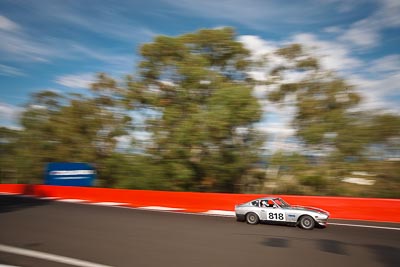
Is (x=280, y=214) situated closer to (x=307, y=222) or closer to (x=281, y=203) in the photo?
(x=281, y=203)

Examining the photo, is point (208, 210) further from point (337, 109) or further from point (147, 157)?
point (337, 109)

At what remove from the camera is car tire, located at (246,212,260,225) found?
10365mm

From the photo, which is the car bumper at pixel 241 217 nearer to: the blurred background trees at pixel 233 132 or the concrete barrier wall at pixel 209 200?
the concrete barrier wall at pixel 209 200

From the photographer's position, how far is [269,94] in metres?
21.3

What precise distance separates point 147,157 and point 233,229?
41.9 ft

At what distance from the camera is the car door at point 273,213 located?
994 cm

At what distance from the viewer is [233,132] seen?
19.5 meters

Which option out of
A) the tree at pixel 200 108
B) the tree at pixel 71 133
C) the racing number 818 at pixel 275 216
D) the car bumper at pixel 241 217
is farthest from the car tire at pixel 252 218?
the tree at pixel 71 133

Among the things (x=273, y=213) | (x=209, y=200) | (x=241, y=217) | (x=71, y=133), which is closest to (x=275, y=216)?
(x=273, y=213)

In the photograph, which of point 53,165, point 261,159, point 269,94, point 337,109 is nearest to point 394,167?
point 337,109

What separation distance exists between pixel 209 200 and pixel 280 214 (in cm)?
460

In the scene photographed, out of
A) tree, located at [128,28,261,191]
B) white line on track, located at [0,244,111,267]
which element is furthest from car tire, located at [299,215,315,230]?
tree, located at [128,28,261,191]

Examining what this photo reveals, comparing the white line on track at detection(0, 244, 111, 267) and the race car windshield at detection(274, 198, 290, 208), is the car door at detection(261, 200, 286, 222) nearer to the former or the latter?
the race car windshield at detection(274, 198, 290, 208)

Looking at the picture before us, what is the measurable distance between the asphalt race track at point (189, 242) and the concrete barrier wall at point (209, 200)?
3.43 ft
